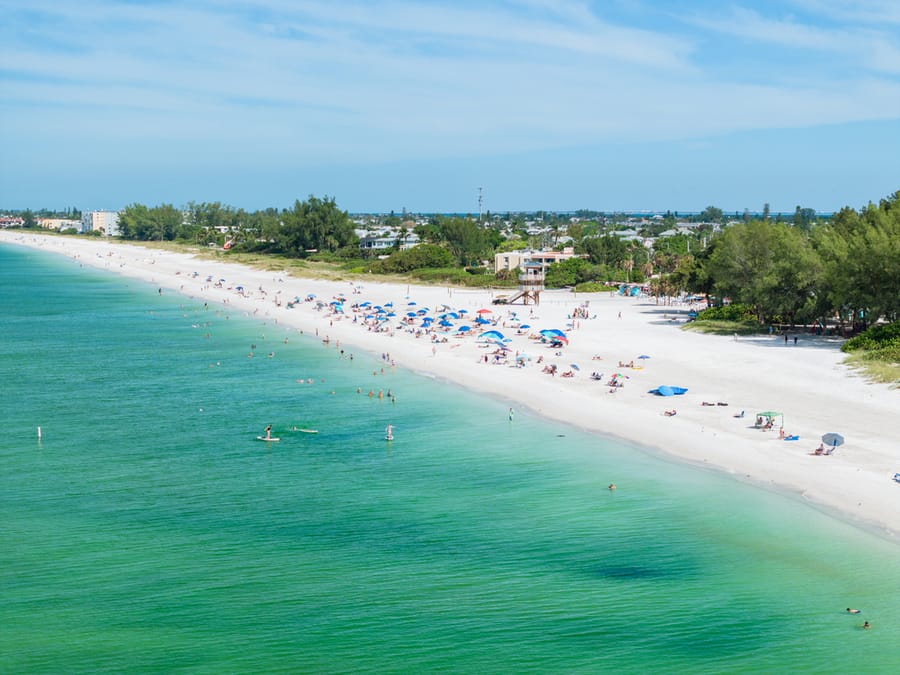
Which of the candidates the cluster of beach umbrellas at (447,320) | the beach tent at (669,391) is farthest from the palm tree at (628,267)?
the beach tent at (669,391)

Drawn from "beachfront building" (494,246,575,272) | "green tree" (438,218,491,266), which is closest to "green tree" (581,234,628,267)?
"beachfront building" (494,246,575,272)

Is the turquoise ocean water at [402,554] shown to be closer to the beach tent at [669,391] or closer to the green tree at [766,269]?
the beach tent at [669,391]

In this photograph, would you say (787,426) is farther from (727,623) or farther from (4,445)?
(4,445)

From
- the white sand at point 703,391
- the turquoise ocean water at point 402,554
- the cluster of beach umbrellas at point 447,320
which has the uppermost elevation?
the cluster of beach umbrellas at point 447,320

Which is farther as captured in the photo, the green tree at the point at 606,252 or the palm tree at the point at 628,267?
the green tree at the point at 606,252

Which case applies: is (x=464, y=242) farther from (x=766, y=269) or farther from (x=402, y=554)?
(x=402, y=554)
